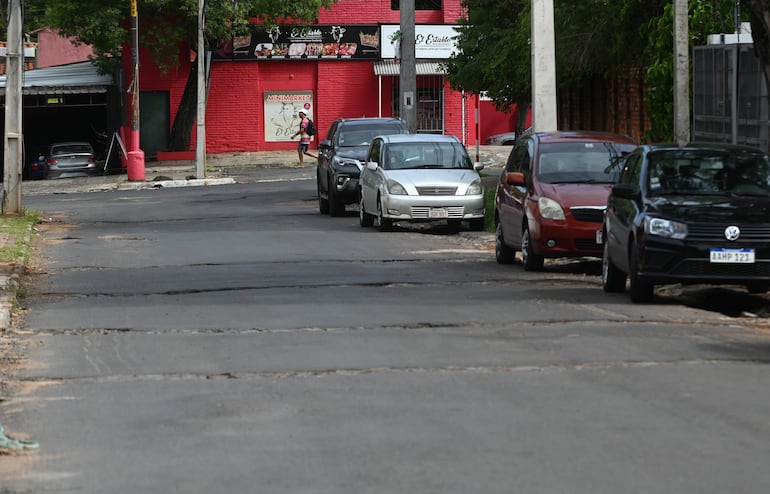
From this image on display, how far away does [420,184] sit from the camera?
2480 cm

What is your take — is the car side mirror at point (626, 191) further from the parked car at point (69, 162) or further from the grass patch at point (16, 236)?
the parked car at point (69, 162)

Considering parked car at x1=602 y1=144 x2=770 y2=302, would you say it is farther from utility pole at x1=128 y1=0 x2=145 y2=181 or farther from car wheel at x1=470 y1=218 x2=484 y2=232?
utility pole at x1=128 y1=0 x2=145 y2=181

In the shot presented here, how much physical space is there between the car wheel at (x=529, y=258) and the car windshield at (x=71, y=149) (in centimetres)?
3313

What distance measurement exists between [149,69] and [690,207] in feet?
152

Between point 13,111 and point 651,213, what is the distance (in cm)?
1702

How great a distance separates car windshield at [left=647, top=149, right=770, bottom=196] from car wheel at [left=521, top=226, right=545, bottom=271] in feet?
9.93

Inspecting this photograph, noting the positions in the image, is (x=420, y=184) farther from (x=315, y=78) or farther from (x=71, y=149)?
(x=315, y=78)

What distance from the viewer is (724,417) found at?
29.0 ft

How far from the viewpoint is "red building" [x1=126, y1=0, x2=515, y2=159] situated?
197ft

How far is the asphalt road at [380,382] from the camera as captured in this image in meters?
7.50

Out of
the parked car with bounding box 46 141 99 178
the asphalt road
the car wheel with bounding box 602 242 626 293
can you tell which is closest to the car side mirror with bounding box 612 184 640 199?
the car wheel with bounding box 602 242 626 293

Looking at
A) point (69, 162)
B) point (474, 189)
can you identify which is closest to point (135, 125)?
point (69, 162)

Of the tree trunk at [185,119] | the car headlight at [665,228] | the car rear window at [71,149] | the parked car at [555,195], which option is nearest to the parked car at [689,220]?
the car headlight at [665,228]

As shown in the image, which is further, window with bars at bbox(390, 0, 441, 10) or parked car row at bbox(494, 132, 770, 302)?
window with bars at bbox(390, 0, 441, 10)
